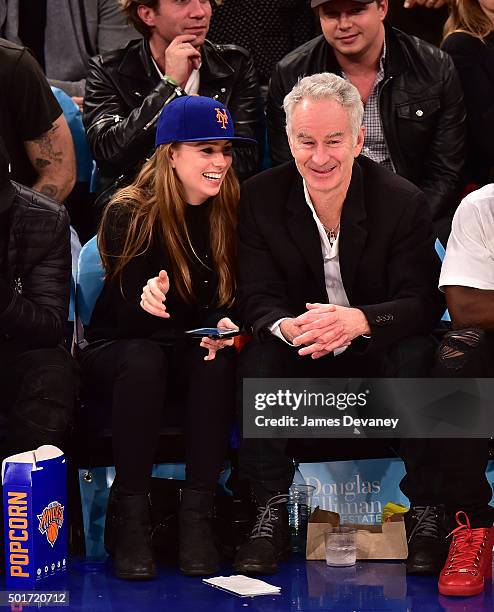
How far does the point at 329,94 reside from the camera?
3730mm

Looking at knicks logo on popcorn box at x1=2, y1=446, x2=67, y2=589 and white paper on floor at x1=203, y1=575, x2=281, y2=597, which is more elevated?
knicks logo on popcorn box at x1=2, y1=446, x2=67, y2=589

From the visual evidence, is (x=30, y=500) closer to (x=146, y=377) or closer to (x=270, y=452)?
(x=146, y=377)

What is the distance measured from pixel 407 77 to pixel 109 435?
1944mm

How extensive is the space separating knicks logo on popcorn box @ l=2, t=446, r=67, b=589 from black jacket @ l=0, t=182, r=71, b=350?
44 centimetres

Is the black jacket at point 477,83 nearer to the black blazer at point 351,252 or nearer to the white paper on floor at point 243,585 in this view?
the black blazer at point 351,252

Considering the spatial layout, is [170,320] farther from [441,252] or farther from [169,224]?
[441,252]

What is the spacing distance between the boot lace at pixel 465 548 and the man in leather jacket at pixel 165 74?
180cm

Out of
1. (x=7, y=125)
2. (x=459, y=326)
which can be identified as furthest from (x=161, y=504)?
(x=7, y=125)

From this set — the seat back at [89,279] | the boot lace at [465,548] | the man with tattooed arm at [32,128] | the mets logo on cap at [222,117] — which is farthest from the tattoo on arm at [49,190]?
the boot lace at [465,548]

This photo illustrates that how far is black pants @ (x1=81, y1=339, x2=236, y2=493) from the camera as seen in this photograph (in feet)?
11.7

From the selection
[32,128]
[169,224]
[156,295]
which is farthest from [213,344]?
[32,128]

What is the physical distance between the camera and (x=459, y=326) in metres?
3.66

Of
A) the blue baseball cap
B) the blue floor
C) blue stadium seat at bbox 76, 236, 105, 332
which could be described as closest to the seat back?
blue stadium seat at bbox 76, 236, 105, 332

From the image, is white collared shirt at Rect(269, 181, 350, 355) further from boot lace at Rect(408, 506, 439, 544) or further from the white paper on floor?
the white paper on floor
